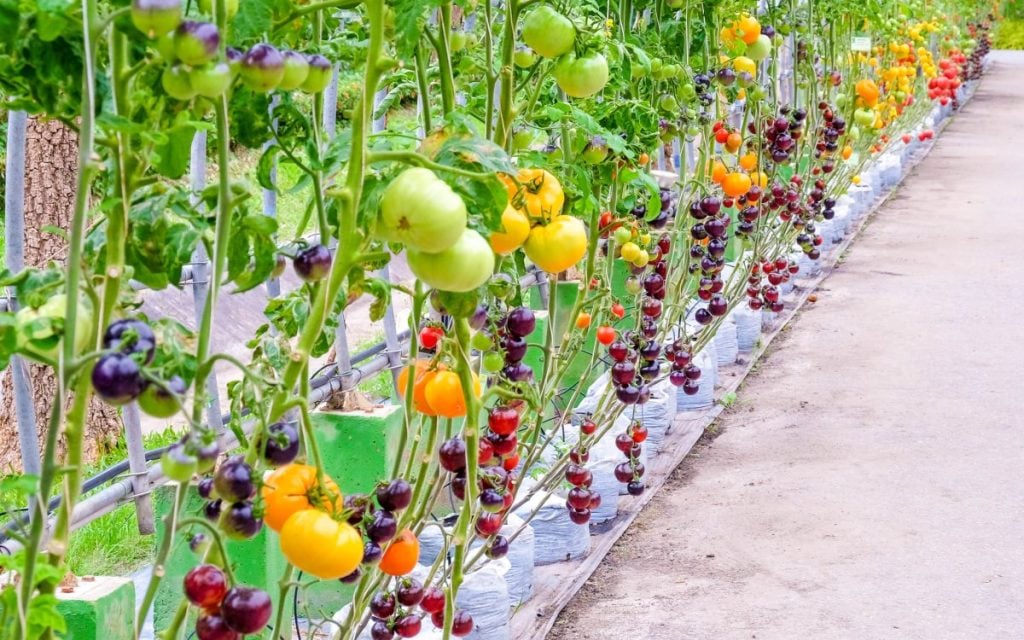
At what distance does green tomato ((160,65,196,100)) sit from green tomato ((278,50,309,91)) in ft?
0.49

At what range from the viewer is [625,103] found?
3.01 metres

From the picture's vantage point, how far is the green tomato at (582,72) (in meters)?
2.08

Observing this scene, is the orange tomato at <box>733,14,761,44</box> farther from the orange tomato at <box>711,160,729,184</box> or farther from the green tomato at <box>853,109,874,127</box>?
the green tomato at <box>853,109,874,127</box>

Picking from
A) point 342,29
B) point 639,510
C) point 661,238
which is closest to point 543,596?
point 639,510

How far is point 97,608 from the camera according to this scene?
2.32 m

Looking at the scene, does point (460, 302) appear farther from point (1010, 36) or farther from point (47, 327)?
point (1010, 36)

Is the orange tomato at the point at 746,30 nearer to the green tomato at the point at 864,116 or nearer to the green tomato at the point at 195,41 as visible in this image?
the green tomato at the point at 864,116

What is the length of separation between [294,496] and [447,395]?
0.52 metres

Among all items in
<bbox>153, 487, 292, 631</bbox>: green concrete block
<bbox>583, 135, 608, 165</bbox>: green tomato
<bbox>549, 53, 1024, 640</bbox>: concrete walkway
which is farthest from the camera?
<bbox>549, 53, 1024, 640</bbox>: concrete walkway

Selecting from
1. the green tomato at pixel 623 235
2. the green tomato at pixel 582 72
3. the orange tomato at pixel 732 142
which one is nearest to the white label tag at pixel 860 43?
the orange tomato at pixel 732 142

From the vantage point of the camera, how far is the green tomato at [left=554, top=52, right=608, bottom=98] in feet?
6.82

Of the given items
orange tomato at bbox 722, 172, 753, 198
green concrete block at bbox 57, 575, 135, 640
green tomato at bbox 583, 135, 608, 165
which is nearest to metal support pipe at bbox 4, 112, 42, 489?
green concrete block at bbox 57, 575, 135, 640

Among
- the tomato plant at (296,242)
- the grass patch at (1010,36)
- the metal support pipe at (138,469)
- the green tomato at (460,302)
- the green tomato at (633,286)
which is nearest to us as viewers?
the tomato plant at (296,242)

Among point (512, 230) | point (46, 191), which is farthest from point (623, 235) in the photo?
point (46, 191)
